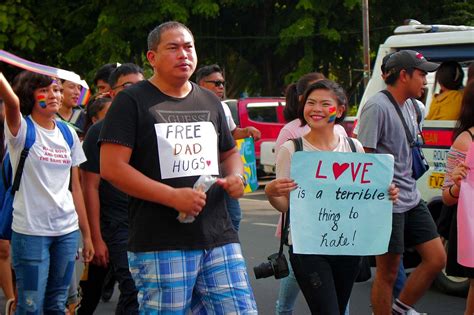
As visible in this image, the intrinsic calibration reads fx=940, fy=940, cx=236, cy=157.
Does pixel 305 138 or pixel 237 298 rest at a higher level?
pixel 305 138

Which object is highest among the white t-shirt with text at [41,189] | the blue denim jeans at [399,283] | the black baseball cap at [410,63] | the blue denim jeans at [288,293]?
the black baseball cap at [410,63]

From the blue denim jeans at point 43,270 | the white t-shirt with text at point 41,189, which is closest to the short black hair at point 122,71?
the white t-shirt with text at point 41,189

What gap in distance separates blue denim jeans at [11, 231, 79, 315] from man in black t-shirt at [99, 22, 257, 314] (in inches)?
46.5

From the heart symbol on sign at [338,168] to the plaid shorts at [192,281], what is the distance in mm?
889

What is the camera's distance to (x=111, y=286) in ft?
26.0

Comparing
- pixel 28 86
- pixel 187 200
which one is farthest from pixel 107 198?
pixel 187 200

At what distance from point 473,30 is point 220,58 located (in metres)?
22.4

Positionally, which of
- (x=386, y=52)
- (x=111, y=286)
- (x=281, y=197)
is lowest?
(x=111, y=286)

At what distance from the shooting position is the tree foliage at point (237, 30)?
2556 centimetres

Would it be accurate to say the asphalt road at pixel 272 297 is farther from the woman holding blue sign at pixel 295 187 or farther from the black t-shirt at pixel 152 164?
the black t-shirt at pixel 152 164

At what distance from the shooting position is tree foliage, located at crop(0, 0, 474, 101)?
25.6m

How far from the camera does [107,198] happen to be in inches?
233

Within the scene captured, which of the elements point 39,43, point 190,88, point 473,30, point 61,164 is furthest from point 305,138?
point 39,43

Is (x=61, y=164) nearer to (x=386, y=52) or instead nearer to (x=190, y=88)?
(x=190, y=88)
